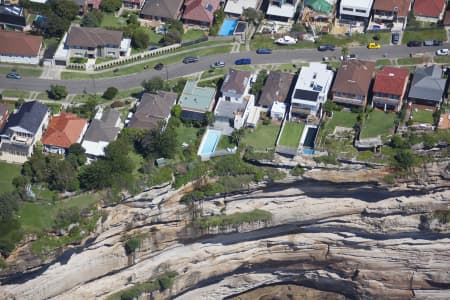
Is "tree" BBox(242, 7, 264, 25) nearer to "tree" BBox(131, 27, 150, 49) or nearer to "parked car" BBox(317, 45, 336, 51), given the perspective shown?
"parked car" BBox(317, 45, 336, 51)

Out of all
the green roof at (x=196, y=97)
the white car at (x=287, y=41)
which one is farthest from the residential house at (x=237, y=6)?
the green roof at (x=196, y=97)

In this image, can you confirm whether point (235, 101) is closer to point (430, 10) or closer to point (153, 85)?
point (153, 85)

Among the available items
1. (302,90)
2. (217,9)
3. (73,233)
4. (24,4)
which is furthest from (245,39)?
(73,233)

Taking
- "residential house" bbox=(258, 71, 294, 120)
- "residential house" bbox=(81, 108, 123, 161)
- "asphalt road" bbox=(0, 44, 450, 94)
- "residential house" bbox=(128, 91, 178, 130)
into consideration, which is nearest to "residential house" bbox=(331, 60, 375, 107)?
"asphalt road" bbox=(0, 44, 450, 94)

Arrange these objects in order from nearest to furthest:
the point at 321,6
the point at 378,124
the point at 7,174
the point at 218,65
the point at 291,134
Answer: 1. the point at 7,174
2. the point at 378,124
3. the point at 291,134
4. the point at 218,65
5. the point at 321,6

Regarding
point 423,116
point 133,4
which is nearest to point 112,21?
point 133,4

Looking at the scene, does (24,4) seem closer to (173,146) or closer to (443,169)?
(173,146)
